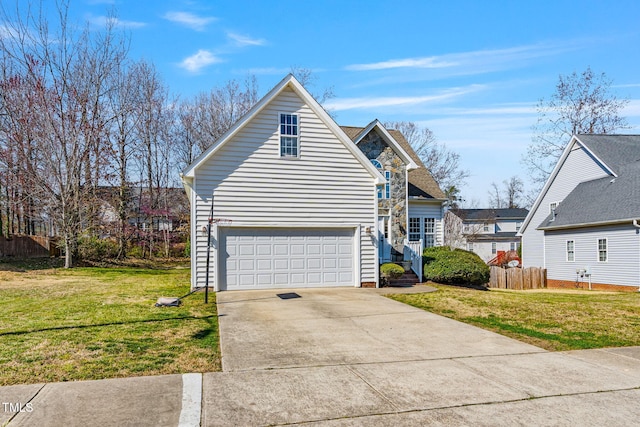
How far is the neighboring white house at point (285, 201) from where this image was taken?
47.5ft

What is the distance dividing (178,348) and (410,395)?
3.67m

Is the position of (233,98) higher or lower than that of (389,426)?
higher

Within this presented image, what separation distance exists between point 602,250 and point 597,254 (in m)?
0.43

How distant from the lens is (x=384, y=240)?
20.8 metres

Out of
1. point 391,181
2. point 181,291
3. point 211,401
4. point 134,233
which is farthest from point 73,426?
point 134,233

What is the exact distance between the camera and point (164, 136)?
36.1 meters

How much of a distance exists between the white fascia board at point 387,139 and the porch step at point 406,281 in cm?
520

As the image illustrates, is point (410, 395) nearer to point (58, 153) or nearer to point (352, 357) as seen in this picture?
point (352, 357)

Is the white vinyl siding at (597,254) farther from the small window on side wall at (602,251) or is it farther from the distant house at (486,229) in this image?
the distant house at (486,229)

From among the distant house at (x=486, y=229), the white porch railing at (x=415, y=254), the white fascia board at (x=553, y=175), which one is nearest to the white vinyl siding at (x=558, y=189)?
the white fascia board at (x=553, y=175)

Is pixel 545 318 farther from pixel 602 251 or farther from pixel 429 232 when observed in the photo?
pixel 602 251

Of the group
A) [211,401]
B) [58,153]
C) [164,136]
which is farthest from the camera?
[164,136]

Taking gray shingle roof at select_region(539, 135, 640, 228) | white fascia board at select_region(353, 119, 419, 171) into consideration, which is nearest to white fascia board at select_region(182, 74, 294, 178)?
white fascia board at select_region(353, 119, 419, 171)

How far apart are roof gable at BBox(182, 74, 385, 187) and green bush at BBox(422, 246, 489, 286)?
4675mm
